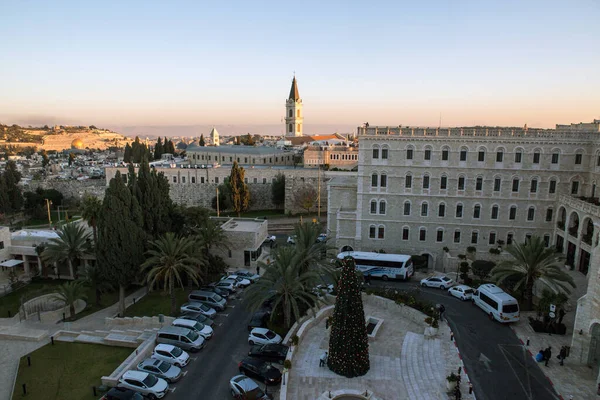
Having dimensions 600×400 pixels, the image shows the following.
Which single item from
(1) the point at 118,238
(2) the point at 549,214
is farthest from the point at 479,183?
(1) the point at 118,238

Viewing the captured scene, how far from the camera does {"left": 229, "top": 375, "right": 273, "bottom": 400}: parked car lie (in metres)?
18.3

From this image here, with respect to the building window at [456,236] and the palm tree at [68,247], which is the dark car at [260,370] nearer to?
the palm tree at [68,247]

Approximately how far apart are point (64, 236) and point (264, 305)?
2008 cm

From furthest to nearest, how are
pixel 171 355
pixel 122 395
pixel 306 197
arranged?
1. pixel 306 197
2. pixel 171 355
3. pixel 122 395

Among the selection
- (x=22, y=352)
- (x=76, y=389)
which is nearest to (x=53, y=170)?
(x=22, y=352)

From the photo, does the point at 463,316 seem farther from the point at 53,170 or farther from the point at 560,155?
the point at 53,170

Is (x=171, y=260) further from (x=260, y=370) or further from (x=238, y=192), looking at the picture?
(x=238, y=192)

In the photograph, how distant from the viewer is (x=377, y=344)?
2238 cm

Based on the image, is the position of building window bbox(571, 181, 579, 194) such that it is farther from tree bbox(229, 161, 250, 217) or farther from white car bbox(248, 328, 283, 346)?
tree bbox(229, 161, 250, 217)

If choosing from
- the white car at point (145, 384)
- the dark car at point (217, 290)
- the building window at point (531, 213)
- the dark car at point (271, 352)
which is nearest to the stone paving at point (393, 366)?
the dark car at point (271, 352)

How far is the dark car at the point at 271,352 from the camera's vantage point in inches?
853

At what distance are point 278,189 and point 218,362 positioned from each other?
46335mm

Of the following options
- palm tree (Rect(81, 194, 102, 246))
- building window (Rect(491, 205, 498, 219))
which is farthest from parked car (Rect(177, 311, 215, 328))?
building window (Rect(491, 205, 498, 219))

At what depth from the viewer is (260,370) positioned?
20.2 meters
